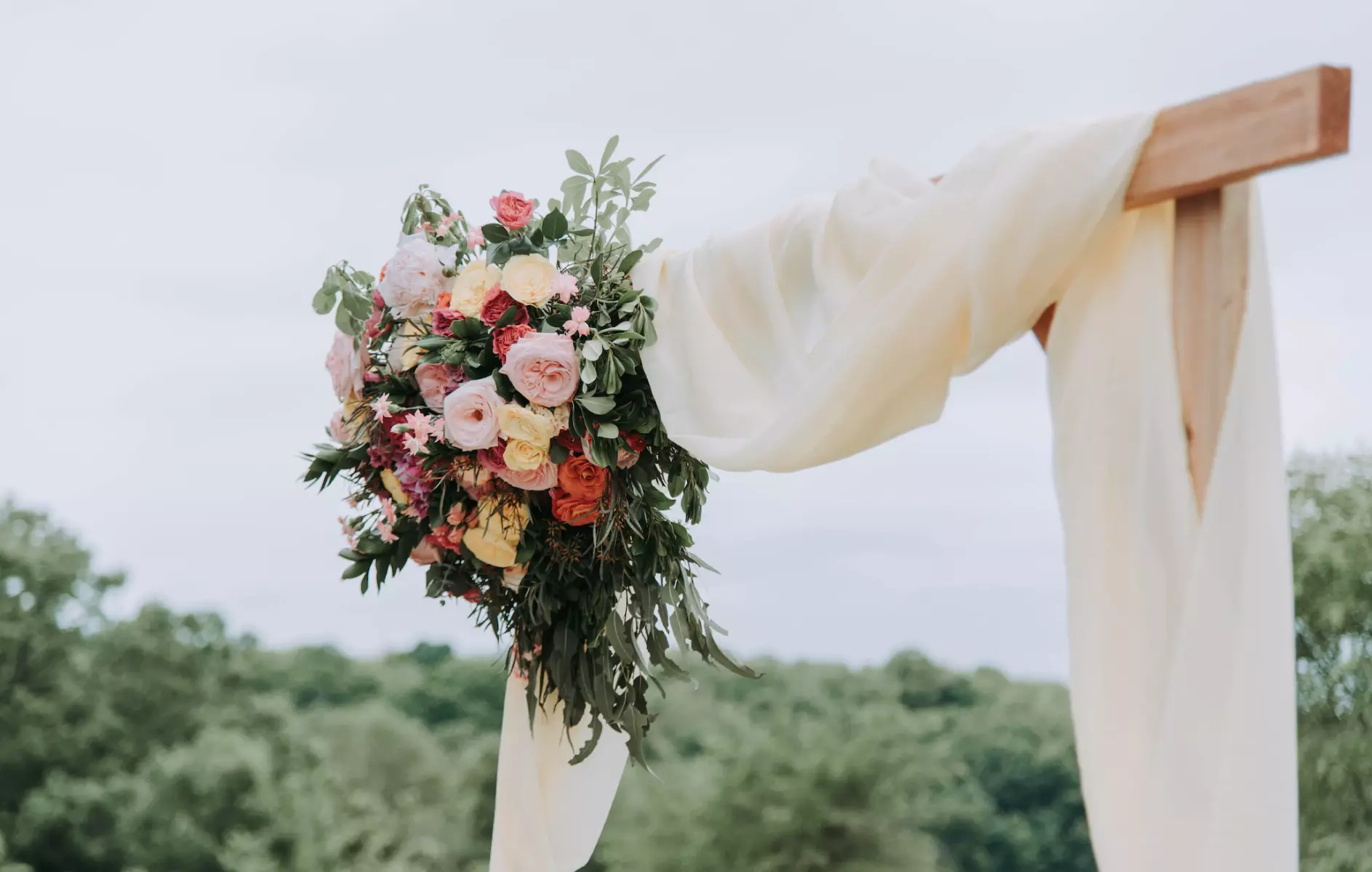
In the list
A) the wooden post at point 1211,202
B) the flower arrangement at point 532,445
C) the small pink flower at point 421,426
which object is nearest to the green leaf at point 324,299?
the flower arrangement at point 532,445

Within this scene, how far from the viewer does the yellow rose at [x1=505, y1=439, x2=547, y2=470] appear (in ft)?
7.21

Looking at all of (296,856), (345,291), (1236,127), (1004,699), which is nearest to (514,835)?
(345,291)

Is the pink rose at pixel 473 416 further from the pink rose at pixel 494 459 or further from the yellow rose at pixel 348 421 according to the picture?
the yellow rose at pixel 348 421

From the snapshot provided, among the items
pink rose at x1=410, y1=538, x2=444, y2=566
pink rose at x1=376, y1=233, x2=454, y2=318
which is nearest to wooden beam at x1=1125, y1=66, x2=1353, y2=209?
pink rose at x1=376, y1=233, x2=454, y2=318

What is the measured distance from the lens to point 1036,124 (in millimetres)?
1571

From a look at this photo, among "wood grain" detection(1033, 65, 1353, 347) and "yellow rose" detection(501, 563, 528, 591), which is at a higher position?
"wood grain" detection(1033, 65, 1353, 347)

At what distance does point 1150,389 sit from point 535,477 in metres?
1.15

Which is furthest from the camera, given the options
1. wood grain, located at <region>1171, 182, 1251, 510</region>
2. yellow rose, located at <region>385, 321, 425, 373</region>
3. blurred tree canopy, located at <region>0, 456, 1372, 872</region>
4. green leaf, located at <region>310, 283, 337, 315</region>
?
blurred tree canopy, located at <region>0, 456, 1372, 872</region>

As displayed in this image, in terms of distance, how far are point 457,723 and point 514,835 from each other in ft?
19.0

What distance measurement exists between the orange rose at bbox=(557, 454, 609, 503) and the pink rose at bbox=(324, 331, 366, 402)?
0.49 meters

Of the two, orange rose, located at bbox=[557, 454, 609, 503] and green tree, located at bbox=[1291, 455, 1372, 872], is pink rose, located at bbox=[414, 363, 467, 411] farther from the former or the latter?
green tree, located at bbox=[1291, 455, 1372, 872]

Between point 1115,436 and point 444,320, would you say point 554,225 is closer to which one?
point 444,320

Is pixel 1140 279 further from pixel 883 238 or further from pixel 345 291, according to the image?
pixel 345 291

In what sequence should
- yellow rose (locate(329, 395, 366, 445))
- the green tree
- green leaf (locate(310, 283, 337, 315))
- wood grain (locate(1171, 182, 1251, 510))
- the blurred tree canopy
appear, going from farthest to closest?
the blurred tree canopy, the green tree, green leaf (locate(310, 283, 337, 315)), yellow rose (locate(329, 395, 366, 445)), wood grain (locate(1171, 182, 1251, 510))
